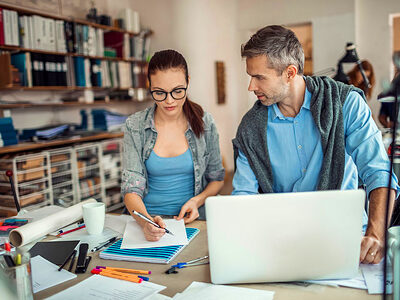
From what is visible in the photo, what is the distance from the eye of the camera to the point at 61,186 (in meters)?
3.51

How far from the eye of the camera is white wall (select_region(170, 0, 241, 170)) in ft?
16.2

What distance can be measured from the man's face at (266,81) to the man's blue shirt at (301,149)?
104 mm

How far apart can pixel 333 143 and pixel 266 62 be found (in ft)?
1.27

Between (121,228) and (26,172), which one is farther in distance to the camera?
(26,172)

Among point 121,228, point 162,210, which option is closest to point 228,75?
point 162,210

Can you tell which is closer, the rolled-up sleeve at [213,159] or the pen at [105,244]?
the pen at [105,244]

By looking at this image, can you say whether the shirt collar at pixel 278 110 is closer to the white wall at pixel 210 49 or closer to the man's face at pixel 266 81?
the man's face at pixel 266 81

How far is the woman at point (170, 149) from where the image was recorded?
1.63 m

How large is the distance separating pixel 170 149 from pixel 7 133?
1971 mm

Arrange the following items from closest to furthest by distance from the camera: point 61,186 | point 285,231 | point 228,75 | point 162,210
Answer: point 285,231 → point 162,210 → point 61,186 → point 228,75

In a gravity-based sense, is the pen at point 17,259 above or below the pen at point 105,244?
above

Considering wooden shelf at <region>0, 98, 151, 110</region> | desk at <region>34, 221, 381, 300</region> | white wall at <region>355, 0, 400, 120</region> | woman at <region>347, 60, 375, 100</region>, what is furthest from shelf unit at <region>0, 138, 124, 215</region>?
white wall at <region>355, 0, 400, 120</region>

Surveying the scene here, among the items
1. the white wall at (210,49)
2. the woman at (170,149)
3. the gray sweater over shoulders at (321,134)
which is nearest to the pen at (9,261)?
the woman at (170,149)

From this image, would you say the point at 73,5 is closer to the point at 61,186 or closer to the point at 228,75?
the point at 61,186
